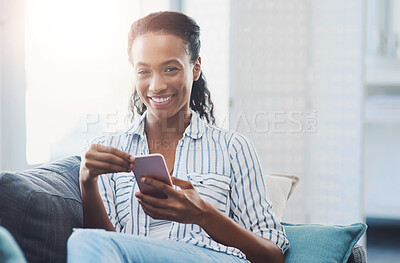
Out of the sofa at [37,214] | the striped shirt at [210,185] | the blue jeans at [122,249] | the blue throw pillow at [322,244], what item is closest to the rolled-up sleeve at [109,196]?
the striped shirt at [210,185]

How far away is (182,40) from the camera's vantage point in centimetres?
155

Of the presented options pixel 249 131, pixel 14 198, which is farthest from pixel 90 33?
pixel 14 198

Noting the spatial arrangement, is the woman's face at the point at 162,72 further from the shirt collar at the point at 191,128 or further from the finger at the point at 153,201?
the finger at the point at 153,201

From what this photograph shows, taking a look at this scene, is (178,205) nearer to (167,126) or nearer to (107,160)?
(107,160)

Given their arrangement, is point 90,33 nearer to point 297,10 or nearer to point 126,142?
point 297,10

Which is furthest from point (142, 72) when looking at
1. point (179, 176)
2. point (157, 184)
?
point (157, 184)

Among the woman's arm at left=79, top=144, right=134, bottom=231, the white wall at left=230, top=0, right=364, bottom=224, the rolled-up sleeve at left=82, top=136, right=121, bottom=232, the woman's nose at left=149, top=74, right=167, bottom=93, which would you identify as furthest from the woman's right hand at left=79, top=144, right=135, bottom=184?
the white wall at left=230, top=0, right=364, bottom=224

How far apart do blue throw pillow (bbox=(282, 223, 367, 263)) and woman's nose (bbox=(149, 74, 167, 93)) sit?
1.78 feet

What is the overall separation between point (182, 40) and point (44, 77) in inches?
47.0

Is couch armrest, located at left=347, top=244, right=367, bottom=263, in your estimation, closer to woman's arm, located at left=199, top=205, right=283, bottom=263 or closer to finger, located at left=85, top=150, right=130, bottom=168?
woman's arm, located at left=199, top=205, right=283, bottom=263

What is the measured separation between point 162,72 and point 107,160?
38 centimetres

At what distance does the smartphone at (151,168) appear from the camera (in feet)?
3.89

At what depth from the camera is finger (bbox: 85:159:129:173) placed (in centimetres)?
123

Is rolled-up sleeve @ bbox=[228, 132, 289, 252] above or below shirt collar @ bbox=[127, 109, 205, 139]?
below
